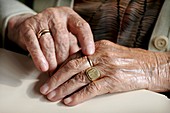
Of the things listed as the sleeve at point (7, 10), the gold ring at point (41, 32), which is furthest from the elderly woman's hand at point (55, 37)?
the sleeve at point (7, 10)

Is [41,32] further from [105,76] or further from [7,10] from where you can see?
[7,10]

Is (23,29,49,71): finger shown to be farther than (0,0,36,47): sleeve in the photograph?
No

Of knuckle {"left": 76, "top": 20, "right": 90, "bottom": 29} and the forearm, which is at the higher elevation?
knuckle {"left": 76, "top": 20, "right": 90, "bottom": 29}

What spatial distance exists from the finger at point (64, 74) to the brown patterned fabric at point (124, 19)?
13.7 inches

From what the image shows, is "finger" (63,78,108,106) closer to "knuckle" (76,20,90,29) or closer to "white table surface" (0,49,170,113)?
"white table surface" (0,49,170,113)

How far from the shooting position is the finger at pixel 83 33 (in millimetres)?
811

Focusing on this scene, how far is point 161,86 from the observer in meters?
0.85

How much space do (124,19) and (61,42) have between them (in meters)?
0.33

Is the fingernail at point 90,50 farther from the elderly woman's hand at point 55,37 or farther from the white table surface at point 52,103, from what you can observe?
the white table surface at point 52,103

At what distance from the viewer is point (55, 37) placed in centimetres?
85

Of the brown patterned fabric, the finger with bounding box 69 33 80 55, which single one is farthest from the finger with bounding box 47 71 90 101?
the brown patterned fabric

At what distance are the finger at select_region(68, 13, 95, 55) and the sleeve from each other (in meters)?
0.30

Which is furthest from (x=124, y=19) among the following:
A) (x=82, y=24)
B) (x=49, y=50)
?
A: (x=49, y=50)

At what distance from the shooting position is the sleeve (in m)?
1.10
